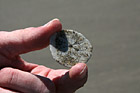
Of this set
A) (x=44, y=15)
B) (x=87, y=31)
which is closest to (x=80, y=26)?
(x=87, y=31)

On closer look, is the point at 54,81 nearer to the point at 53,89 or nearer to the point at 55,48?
the point at 53,89

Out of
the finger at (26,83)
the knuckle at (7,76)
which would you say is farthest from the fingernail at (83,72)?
the knuckle at (7,76)

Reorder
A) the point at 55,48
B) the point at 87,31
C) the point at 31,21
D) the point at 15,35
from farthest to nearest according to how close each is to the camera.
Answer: the point at 31,21 < the point at 87,31 < the point at 15,35 < the point at 55,48

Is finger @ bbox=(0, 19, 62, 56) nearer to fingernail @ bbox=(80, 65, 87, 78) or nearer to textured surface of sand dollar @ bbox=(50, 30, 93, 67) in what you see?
textured surface of sand dollar @ bbox=(50, 30, 93, 67)

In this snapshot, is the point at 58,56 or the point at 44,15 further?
the point at 44,15

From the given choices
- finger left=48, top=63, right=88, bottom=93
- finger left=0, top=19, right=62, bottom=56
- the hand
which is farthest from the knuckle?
finger left=48, top=63, right=88, bottom=93

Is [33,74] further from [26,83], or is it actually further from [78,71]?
[78,71]
